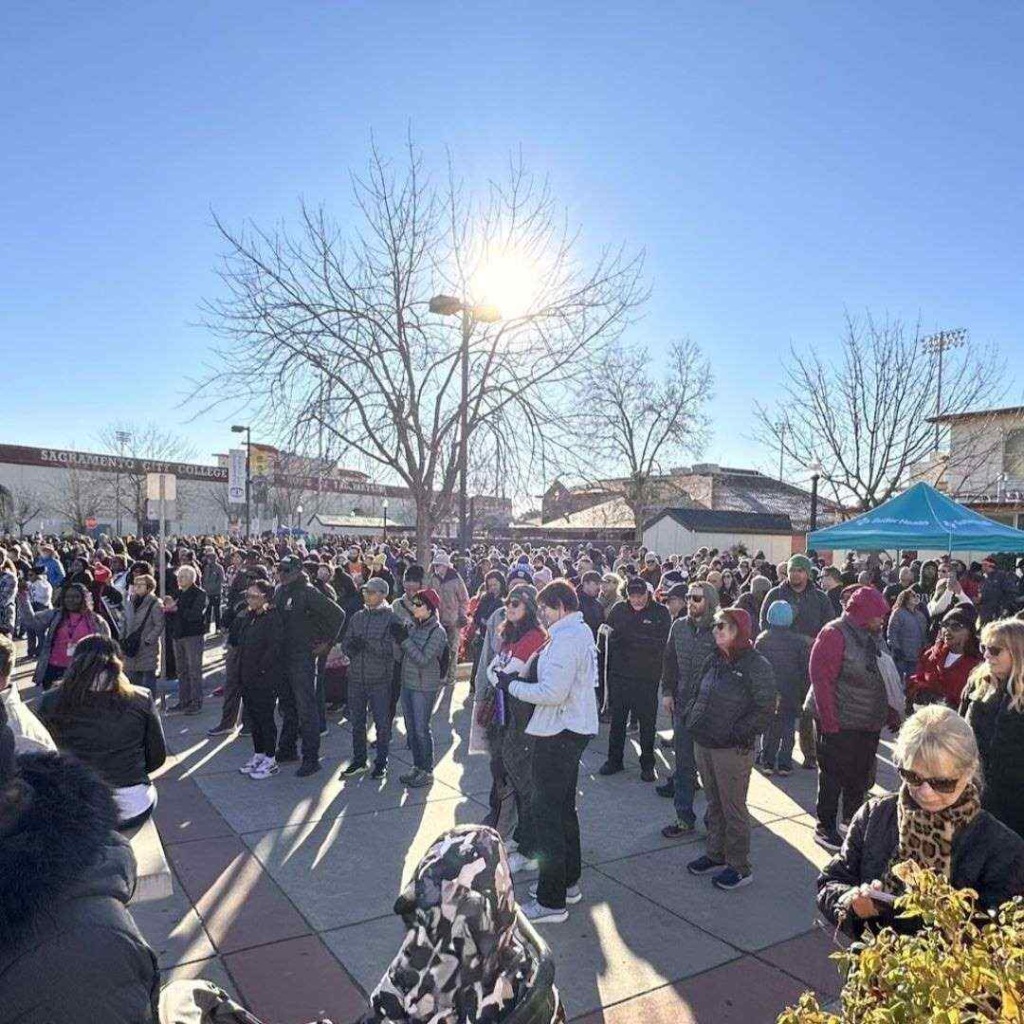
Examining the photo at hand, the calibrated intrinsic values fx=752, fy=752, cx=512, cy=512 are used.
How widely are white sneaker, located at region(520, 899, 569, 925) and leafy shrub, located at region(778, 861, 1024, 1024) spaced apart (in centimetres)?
288

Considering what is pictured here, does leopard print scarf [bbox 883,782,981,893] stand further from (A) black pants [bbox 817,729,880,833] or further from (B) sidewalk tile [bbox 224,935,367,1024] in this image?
(A) black pants [bbox 817,729,880,833]

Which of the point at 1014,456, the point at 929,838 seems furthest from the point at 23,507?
the point at 1014,456

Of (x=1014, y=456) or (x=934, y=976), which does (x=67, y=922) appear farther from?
Answer: (x=1014, y=456)

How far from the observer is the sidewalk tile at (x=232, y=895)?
4.25m

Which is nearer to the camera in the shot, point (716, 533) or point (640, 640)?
point (640, 640)

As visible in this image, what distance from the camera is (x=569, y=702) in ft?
14.9

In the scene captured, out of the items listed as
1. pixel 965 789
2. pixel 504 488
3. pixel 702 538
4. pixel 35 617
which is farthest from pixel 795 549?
pixel 965 789

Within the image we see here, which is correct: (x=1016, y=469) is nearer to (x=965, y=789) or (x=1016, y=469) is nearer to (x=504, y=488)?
(x=504, y=488)

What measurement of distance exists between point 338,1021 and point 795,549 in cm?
3914

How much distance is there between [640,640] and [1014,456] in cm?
4021

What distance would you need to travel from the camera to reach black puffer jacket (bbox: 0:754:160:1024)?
140 cm

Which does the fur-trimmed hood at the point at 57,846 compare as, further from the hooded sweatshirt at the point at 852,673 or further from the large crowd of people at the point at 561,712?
the hooded sweatshirt at the point at 852,673

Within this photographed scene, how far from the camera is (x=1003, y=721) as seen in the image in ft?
13.2

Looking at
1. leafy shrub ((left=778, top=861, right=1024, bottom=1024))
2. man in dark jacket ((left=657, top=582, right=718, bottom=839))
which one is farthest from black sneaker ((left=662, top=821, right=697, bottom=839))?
leafy shrub ((left=778, top=861, right=1024, bottom=1024))
